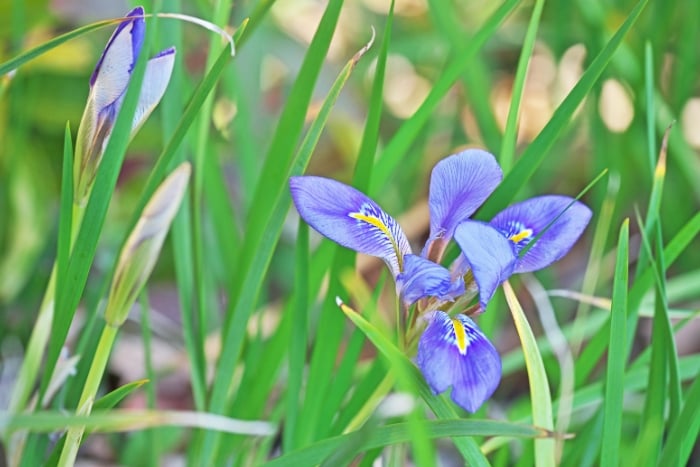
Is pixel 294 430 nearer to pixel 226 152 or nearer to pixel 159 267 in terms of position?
pixel 159 267

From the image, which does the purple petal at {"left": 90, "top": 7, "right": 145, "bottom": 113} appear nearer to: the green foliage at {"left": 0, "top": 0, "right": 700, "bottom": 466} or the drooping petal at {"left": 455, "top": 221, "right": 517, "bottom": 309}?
the green foliage at {"left": 0, "top": 0, "right": 700, "bottom": 466}

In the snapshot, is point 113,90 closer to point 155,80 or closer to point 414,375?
point 155,80

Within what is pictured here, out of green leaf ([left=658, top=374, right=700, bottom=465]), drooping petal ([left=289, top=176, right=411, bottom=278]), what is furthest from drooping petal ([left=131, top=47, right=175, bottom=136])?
green leaf ([left=658, top=374, right=700, bottom=465])

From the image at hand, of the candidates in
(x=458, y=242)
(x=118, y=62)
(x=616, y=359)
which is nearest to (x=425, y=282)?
(x=458, y=242)

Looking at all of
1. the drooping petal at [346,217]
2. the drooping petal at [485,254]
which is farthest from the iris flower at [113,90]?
the drooping petal at [485,254]

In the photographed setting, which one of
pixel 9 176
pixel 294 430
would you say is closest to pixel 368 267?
pixel 9 176

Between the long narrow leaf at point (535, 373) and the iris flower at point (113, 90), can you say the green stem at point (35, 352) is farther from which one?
the long narrow leaf at point (535, 373)

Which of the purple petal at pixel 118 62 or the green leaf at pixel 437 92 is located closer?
the purple petal at pixel 118 62
